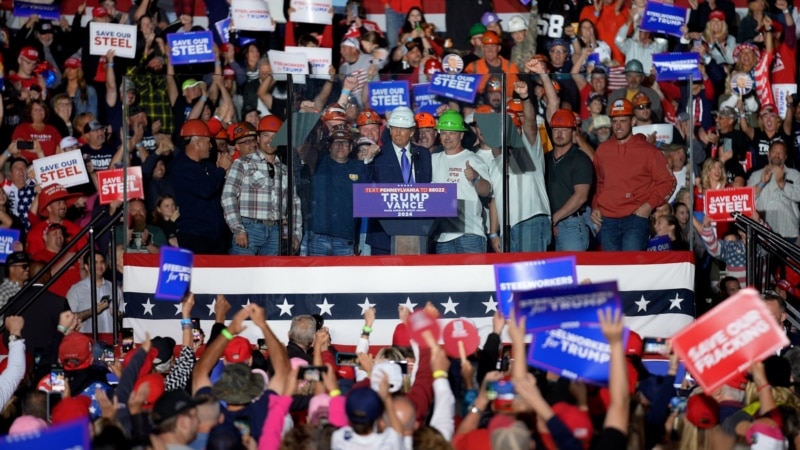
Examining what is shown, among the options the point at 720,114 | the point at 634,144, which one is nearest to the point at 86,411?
the point at 634,144

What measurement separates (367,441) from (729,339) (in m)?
2.34

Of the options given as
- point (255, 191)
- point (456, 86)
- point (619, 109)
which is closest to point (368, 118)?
point (456, 86)

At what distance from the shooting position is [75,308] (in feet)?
53.3

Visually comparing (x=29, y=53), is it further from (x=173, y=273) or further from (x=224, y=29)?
(x=173, y=273)

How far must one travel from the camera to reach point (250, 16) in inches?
787

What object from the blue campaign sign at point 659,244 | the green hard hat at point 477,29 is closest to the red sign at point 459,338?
the blue campaign sign at point 659,244

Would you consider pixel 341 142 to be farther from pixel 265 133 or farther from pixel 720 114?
pixel 720 114

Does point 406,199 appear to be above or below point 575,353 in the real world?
above

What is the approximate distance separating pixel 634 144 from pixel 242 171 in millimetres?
4031

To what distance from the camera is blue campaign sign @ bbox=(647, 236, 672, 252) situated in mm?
15547

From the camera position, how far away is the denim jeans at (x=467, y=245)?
1551 cm

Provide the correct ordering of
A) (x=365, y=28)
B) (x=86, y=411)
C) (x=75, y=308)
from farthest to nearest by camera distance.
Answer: (x=365, y=28) < (x=75, y=308) < (x=86, y=411)

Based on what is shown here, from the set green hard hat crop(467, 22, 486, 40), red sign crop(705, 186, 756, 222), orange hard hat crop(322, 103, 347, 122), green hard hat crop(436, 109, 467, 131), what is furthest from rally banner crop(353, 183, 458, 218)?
green hard hat crop(467, 22, 486, 40)

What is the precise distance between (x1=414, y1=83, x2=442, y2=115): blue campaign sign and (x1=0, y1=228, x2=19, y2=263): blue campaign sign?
5443mm
